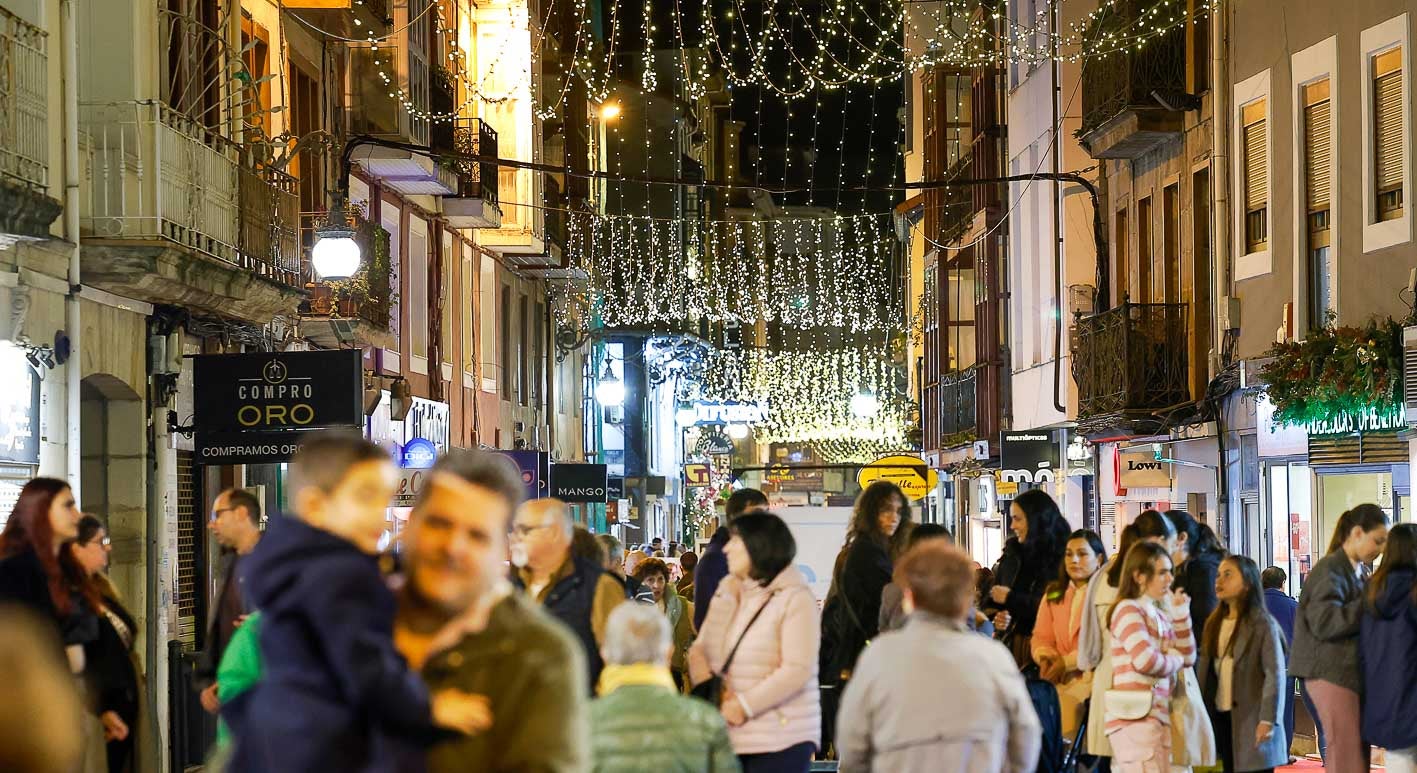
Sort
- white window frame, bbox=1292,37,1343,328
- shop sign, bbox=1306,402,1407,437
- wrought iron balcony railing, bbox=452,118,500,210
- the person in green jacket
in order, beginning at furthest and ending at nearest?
1. wrought iron balcony railing, bbox=452,118,500,210
2. white window frame, bbox=1292,37,1343,328
3. shop sign, bbox=1306,402,1407,437
4. the person in green jacket

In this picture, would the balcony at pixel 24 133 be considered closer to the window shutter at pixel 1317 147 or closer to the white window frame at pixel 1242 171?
the window shutter at pixel 1317 147

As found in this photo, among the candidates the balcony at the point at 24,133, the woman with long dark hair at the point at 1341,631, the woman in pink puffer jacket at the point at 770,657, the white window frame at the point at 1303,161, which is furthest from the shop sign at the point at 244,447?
the white window frame at the point at 1303,161

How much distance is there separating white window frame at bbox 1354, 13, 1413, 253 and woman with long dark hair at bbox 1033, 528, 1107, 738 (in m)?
7.11

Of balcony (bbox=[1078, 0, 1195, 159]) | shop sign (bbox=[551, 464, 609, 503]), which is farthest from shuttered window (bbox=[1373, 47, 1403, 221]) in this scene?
shop sign (bbox=[551, 464, 609, 503])

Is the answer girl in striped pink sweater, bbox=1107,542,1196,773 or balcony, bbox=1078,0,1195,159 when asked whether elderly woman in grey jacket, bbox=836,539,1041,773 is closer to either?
girl in striped pink sweater, bbox=1107,542,1196,773

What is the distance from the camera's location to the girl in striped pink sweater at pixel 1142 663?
11.3m

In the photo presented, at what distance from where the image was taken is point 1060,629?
42.4ft

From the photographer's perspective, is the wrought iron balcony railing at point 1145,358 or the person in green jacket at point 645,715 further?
the wrought iron balcony railing at point 1145,358

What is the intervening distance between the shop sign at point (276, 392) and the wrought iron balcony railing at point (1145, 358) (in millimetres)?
10989

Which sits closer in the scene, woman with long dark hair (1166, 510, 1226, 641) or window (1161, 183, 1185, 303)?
woman with long dark hair (1166, 510, 1226, 641)

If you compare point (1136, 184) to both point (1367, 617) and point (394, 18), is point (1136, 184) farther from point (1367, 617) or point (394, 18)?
point (1367, 617)

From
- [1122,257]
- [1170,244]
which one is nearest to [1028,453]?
[1122,257]

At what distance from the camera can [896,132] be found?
2872 inches

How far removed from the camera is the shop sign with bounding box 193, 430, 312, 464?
18156mm
